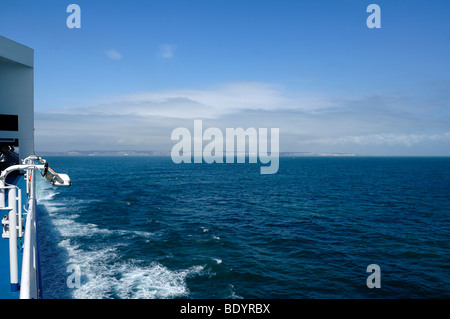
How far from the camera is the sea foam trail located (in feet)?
59.1

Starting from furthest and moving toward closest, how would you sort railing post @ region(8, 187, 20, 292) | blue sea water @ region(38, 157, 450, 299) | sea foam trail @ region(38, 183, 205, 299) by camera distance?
blue sea water @ region(38, 157, 450, 299) → sea foam trail @ region(38, 183, 205, 299) → railing post @ region(8, 187, 20, 292)

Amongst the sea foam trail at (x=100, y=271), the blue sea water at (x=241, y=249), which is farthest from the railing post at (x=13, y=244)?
the blue sea water at (x=241, y=249)

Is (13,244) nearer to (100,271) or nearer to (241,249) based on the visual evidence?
(100,271)

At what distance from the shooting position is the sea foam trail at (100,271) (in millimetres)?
18016

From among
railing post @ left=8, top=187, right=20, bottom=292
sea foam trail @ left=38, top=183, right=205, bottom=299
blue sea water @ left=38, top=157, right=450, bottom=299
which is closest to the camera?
railing post @ left=8, top=187, right=20, bottom=292

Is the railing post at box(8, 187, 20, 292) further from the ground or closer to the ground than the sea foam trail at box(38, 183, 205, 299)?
further from the ground

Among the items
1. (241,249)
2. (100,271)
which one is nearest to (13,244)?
(100,271)

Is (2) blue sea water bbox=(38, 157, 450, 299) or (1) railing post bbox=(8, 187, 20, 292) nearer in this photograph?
(1) railing post bbox=(8, 187, 20, 292)

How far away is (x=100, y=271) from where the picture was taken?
20.9m

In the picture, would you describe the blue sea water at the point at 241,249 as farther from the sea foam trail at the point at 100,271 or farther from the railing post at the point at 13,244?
the railing post at the point at 13,244

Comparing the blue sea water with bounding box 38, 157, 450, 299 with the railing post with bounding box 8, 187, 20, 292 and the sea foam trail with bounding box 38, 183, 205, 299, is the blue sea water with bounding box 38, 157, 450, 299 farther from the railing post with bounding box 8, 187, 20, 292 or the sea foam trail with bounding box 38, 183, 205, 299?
the railing post with bounding box 8, 187, 20, 292

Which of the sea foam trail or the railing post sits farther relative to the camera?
the sea foam trail

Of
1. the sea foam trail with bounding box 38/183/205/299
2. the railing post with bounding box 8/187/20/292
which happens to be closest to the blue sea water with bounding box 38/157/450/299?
the sea foam trail with bounding box 38/183/205/299
